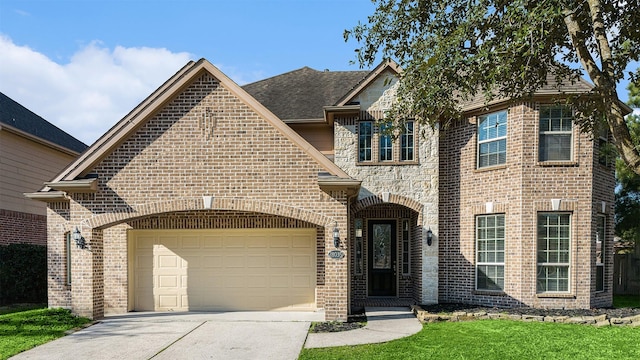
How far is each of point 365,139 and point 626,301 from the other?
10129mm

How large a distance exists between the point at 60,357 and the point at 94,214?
350 centimetres

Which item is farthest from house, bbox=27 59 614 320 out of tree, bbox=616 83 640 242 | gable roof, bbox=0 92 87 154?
gable roof, bbox=0 92 87 154

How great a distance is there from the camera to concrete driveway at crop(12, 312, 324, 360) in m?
7.25

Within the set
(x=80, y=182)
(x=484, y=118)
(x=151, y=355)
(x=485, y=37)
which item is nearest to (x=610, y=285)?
(x=484, y=118)

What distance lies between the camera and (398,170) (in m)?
12.1

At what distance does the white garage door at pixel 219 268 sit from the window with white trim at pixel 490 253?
462 centimetres

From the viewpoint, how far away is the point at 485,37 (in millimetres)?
7320

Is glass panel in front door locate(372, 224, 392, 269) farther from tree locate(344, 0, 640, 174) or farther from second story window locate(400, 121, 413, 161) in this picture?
tree locate(344, 0, 640, 174)

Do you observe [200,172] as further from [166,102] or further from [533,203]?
[533,203]

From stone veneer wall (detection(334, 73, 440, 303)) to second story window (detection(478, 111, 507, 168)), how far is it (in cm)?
123

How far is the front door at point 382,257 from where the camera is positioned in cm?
1321

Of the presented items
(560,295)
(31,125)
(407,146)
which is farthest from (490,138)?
(31,125)

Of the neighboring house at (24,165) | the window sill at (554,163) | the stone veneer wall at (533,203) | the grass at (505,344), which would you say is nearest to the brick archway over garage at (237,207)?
the grass at (505,344)

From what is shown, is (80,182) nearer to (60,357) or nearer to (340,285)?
(60,357)
